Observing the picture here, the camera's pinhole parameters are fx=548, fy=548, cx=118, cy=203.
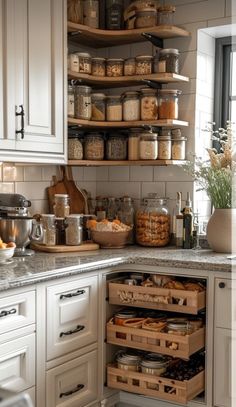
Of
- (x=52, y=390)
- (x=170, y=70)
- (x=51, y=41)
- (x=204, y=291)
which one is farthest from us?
(x=170, y=70)

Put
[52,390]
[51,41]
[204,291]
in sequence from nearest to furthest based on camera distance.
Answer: [52,390] < [204,291] < [51,41]

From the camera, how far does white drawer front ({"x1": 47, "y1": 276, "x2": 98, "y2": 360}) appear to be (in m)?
2.33

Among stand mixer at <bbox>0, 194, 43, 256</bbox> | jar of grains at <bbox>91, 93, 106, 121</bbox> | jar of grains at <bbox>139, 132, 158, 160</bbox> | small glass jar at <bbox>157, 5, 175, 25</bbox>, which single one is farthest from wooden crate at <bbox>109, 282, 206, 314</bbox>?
small glass jar at <bbox>157, 5, 175, 25</bbox>

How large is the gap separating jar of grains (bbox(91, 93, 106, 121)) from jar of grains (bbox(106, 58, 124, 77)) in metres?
0.14

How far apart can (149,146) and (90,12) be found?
86cm

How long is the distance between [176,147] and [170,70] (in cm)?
44

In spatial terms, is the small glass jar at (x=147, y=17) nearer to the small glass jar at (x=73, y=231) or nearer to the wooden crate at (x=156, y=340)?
the small glass jar at (x=73, y=231)

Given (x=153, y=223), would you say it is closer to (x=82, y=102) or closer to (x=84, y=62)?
(x=82, y=102)

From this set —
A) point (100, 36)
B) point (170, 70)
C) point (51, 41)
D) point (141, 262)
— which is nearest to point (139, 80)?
point (170, 70)

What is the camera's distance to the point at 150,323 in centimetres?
260

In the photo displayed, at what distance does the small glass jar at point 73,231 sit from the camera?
2949 mm

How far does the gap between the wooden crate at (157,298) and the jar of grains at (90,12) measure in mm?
1537

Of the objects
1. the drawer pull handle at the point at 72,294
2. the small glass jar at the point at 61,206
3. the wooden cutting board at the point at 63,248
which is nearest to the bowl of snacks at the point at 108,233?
the wooden cutting board at the point at 63,248

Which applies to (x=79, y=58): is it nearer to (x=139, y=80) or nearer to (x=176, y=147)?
(x=139, y=80)
